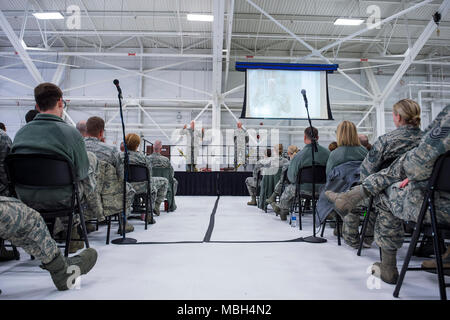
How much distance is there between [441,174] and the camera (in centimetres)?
106

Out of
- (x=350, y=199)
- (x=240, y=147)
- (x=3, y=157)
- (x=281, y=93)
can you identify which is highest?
(x=281, y=93)

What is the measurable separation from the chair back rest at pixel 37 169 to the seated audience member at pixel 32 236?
35cm

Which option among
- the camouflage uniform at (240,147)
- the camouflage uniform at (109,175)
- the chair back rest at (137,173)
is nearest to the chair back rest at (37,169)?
the camouflage uniform at (109,175)

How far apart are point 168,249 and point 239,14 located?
9.37m

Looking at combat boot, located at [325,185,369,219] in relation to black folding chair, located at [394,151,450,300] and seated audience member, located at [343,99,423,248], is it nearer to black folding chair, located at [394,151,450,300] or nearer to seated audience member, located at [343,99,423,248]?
seated audience member, located at [343,99,423,248]

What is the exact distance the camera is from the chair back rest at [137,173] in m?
2.85

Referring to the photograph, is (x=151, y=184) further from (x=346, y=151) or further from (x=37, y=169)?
(x=346, y=151)

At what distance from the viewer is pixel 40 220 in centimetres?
116

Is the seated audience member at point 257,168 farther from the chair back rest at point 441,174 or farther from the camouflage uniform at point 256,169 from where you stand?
the chair back rest at point 441,174

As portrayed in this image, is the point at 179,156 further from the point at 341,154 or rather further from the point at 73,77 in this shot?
the point at 341,154

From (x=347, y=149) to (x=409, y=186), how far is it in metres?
1.08

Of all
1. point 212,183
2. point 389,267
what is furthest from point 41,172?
point 212,183

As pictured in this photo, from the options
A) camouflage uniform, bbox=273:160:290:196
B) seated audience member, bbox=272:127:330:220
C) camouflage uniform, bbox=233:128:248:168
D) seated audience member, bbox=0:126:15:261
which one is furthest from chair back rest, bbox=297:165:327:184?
camouflage uniform, bbox=233:128:248:168
